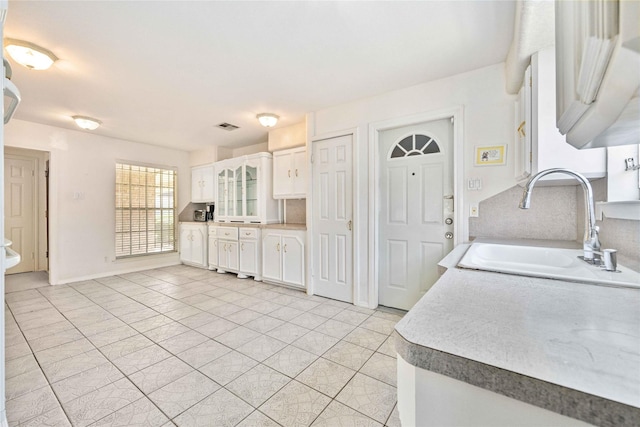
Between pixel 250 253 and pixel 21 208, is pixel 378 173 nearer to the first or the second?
pixel 250 253

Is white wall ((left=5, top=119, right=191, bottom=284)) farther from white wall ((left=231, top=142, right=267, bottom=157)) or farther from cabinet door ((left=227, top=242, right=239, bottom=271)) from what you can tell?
cabinet door ((left=227, top=242, right=239, bottom=271))

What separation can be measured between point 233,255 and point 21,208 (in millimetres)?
4006

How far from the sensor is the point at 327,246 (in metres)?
3.34

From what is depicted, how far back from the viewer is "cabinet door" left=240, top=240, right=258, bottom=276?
4.14 meters

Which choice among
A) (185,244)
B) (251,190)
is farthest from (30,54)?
(185,244)

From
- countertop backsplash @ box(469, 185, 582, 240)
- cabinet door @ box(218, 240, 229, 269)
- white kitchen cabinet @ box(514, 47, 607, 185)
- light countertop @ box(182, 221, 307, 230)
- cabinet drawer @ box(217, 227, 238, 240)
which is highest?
white kitchen cabinet @ box(514, 47, 607, 185)

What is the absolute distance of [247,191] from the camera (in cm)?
451

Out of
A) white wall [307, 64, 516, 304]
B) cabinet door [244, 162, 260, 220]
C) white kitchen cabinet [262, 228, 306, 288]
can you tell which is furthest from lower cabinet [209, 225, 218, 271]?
→ white wall [307, 64, 516, 304]

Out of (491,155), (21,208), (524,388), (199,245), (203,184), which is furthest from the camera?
(203,184)

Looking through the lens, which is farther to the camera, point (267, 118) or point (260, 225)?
point (260, 225)

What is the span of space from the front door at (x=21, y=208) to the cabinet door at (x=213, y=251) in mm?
3258

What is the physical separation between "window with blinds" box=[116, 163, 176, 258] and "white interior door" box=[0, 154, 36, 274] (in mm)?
1790

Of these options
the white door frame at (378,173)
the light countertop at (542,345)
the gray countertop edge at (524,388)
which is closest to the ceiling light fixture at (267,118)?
the white door frame at (378,173)

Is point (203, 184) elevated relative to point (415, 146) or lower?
lower
